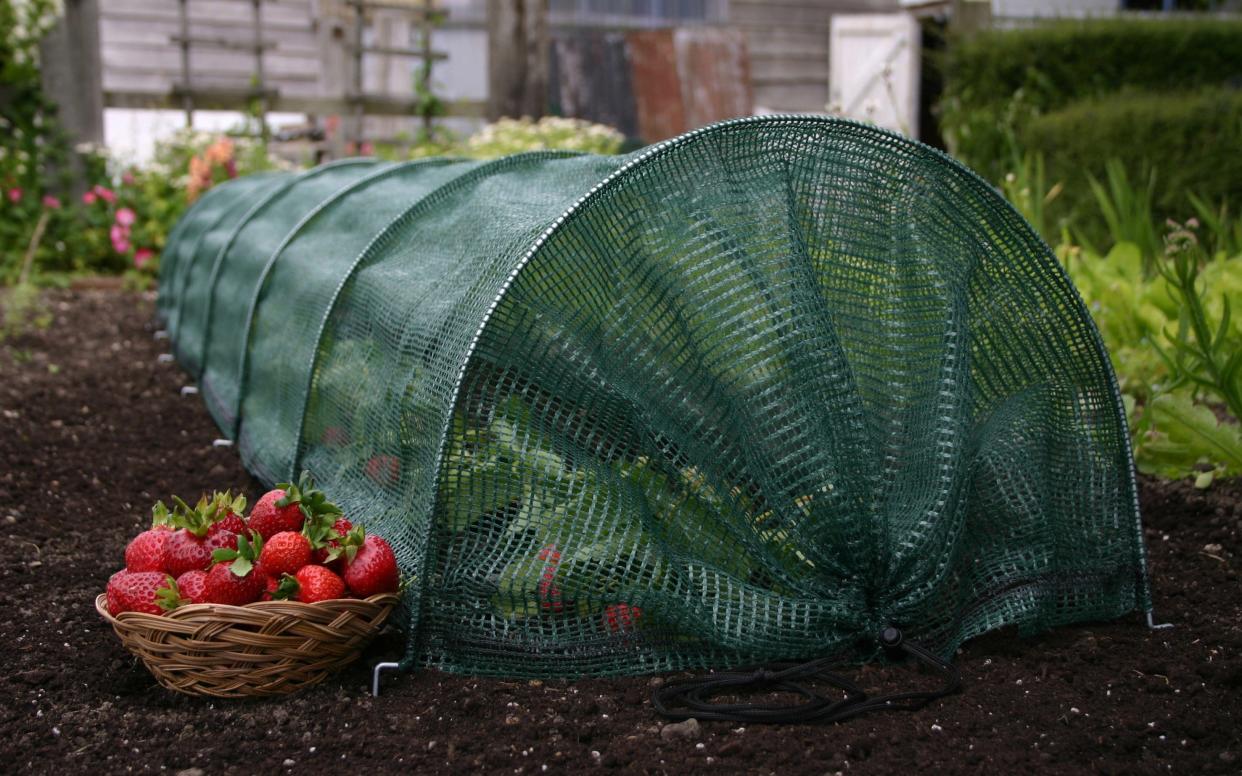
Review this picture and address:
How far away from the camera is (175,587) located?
2.42 meters

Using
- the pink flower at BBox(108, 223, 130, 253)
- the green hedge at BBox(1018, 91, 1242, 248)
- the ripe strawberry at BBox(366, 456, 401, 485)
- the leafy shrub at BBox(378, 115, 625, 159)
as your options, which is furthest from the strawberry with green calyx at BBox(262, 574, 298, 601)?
the pink flower at BBox(108, 223, 130, 253)

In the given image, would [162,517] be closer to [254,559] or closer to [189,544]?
[189,544]

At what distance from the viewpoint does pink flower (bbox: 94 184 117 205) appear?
830 cm

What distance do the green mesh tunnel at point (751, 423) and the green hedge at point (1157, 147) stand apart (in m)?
3.73

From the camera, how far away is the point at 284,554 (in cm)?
246

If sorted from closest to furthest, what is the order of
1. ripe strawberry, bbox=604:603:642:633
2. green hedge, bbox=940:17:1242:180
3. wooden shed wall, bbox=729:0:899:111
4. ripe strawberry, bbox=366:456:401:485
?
ripe strawberry, bbox=604:603:642:633 → ripe strawberry, bbox=366:456:401:485 → green hedge, bbox=940:17:1242:180 → wooden shed wall, bbox=729:0:899:111

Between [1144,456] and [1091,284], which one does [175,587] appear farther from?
[1091,284]

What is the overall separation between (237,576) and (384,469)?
64 cm

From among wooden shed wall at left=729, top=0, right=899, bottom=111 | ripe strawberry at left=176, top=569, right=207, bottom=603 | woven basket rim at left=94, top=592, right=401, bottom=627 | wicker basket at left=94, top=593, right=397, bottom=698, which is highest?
wooden shed wall at left=729, top=0, right=899, bottom=111

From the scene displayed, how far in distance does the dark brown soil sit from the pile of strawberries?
218 mm

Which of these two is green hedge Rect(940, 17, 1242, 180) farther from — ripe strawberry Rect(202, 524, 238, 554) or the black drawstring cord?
ripe strawberry Rect(202, 524, 238, 554)

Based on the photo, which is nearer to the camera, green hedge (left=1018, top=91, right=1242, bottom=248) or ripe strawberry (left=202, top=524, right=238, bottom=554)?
ripe strawberry (left=202, top=524, right=238, bottom=554)

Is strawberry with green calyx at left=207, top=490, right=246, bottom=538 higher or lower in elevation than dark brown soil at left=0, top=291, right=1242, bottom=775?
higher

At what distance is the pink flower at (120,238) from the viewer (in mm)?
8273
